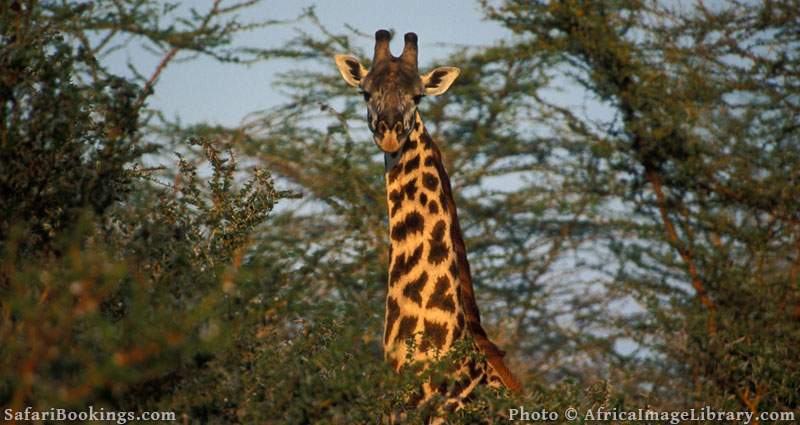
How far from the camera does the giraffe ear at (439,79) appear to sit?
7293 mm

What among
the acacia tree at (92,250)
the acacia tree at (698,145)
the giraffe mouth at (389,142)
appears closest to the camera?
the acacia tree at (92,250)

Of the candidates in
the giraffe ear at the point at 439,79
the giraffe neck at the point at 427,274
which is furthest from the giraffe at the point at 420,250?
the giraffe ear at the point at 439,79

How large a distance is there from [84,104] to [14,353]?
2.32m

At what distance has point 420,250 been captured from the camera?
6.34 metres

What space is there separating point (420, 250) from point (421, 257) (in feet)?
0.15

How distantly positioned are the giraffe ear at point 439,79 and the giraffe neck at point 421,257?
65cm

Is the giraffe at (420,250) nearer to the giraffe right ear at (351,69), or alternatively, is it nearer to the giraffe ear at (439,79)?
the giraffe ear at (439,79)

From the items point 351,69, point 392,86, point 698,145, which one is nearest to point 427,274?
point 392,86

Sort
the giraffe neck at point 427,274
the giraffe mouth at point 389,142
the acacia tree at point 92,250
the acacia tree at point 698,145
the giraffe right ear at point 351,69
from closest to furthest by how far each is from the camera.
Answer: the acacia tree at point 92,250 → the giraffe neck at point 427,274 → the giraffe mouth at point 389,142 → the giraffe right ear at point 351,69 → the acacia tree at point 698,145

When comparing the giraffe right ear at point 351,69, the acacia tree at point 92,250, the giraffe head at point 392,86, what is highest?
the giraffe right ear at point 351,69

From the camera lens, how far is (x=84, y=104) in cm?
579

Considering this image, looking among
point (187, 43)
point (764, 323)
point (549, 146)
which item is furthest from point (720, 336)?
point (549, 146)

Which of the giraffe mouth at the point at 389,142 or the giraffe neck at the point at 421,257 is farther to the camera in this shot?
the giraffe mouth at the point at 389,142

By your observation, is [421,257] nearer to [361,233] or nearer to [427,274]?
[427,274]
